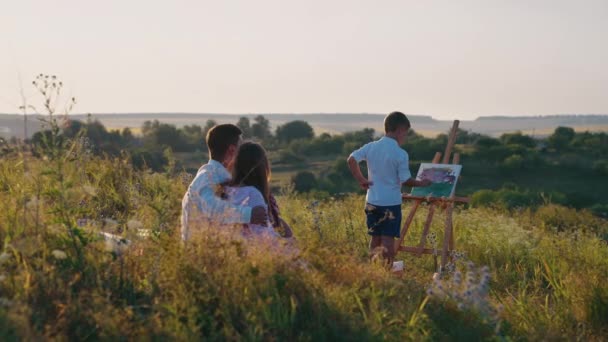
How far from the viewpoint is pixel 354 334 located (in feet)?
14.3

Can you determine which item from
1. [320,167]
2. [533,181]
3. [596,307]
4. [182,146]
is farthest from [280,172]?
[596,307]

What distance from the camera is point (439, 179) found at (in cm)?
804

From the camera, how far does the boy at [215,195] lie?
197 inches

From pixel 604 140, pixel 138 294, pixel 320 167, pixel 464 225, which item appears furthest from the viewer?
pixel 604 140

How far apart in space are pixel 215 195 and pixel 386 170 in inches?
86.6

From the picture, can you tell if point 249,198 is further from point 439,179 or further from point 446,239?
point 439,179

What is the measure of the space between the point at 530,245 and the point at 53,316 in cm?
597

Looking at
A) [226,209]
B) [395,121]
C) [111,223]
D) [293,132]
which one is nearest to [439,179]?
[395,121]

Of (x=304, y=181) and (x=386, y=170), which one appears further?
(x=304, y=181)

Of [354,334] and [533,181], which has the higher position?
[354,334]

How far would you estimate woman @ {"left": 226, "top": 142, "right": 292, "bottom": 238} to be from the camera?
5621 millimetres

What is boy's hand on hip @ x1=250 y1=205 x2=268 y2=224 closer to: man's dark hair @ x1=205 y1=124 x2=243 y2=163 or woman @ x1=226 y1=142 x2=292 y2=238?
woman @ x1=226 y1=142 x2=292 y2=238

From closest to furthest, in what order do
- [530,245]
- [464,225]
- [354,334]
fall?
[354,334], [530,245], [464,225]

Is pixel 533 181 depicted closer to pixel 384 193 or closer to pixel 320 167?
pixel 320 167
